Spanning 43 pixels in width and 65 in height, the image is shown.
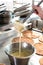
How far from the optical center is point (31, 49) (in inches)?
34.0

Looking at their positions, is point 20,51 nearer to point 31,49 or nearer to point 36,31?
point 31,49

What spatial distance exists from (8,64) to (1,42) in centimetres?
28

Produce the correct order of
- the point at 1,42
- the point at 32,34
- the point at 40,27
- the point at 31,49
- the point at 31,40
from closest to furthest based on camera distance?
1. the point at 31,49
2. the point at 1,42
3. the point at 31,40
4. the point at 32,34
5. the point at 40,27

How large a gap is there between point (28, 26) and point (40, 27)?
13 cm

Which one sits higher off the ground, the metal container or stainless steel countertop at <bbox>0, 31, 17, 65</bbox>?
the metal container

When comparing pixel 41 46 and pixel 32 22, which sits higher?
pixel 32 22

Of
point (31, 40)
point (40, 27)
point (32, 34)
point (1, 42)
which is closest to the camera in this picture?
point (1, 42)

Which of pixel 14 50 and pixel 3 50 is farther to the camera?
pixel 3 50

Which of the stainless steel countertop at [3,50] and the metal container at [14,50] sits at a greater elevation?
the metal container at [14,50]

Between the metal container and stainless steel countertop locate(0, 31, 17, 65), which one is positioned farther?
stainless steel countertop locate(0, 31, 17, 65)

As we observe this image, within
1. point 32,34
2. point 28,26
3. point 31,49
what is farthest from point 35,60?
→ point 28,26

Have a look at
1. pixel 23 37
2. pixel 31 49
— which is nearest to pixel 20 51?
pixel 31 49

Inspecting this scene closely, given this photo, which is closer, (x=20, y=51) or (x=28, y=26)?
(x=20, y=51)

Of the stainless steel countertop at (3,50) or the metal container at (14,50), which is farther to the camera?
the stainless steel countertop at (3,50)
